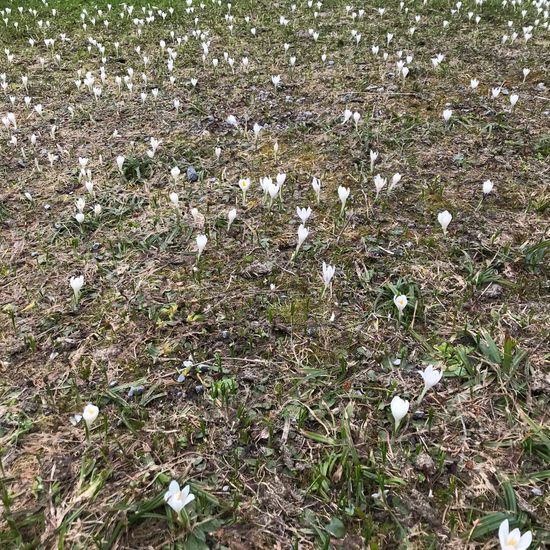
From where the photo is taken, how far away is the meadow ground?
6.70 ft

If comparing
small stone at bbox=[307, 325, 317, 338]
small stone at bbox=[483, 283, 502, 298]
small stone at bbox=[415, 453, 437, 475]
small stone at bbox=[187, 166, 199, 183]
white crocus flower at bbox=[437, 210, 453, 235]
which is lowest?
small stone at bbox=[415, 453, 437, 475]

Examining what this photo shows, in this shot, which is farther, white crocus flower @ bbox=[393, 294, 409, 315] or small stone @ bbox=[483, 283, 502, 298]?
small stone @ bbox=[483, 283, 502, 298]

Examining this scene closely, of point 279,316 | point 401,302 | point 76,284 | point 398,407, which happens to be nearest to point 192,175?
point 76,284

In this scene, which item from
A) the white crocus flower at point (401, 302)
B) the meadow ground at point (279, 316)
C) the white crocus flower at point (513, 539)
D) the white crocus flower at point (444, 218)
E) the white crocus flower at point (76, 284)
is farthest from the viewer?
the white crocus flower at point (444, 218)

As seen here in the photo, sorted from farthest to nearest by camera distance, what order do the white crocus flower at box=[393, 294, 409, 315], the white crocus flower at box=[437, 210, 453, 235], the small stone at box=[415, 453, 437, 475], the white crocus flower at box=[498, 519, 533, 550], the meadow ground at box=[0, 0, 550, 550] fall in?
1. the white crocus flower at box=[437, 210, 453, 235]
2. the white crocus flower at box=[393, 294, 409, 315]
3. the small stone at box=[415, 453, 437, 475]
4. the meadow ground at box=[0, 0, 550, 550]
5. the white crocus flower at box=[498, 519, 533, 550]

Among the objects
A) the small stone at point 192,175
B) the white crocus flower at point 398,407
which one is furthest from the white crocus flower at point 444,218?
the small stone at point 192,175

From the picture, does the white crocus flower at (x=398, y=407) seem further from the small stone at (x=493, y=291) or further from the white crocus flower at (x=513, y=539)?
the small stone at (x=493, y=291)

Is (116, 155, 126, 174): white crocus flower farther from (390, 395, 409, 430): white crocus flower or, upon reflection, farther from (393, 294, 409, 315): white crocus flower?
(390, 395, 409, 430): white crocus flower

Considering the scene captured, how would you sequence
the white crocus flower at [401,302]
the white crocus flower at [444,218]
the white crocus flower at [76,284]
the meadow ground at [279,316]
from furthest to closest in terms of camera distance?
the white crocus flower at [444,218], the white crocus flower at [76,284], the white crocus flower at [401,302], the meadow ground at [279,316]

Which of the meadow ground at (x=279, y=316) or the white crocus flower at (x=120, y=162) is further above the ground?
Result: the white crocus flower at (x=120, y=162)

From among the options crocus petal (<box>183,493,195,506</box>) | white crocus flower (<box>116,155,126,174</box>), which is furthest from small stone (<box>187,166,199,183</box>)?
crocus petal (<box>183,493,195,506</box>)

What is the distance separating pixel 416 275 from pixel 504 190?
4.53 ft

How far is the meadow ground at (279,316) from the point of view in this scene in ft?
6.70

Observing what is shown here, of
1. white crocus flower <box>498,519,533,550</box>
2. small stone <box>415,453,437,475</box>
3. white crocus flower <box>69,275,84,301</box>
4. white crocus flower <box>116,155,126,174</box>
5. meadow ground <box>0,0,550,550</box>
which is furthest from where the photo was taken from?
white crocus flower <box>116,155,126,174</box>
